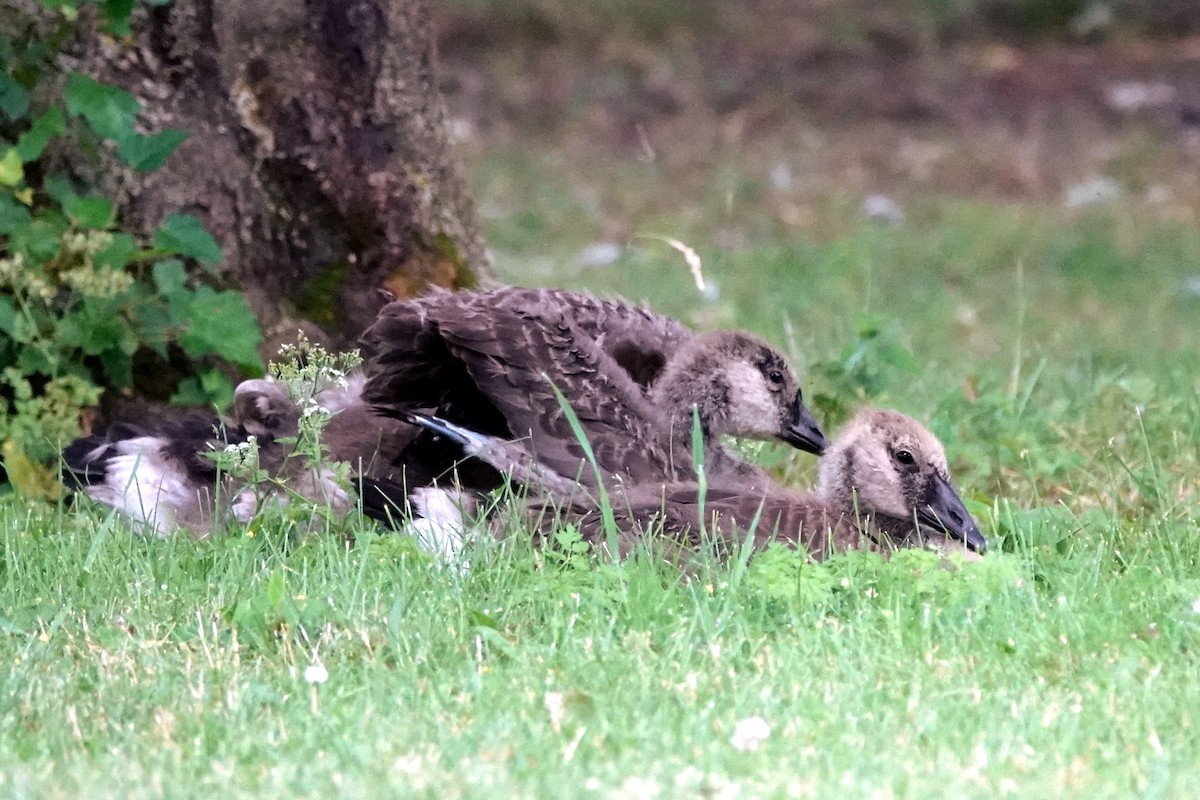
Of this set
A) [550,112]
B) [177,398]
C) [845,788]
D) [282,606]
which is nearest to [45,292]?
[177,398]

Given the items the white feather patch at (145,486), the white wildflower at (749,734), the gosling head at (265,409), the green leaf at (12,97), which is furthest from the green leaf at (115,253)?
the white wildflower at (749,734)

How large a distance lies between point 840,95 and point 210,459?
12177 mm

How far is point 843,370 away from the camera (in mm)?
6684

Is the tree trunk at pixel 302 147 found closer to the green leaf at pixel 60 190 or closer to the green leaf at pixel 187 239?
the green leaf at pixel 60 190

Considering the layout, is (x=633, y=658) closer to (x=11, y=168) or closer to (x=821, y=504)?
(x=821, y=504)

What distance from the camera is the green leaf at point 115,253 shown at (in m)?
5.91

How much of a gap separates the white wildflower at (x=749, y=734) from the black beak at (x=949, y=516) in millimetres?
1789

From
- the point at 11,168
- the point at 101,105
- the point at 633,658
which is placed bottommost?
the point at 633,658

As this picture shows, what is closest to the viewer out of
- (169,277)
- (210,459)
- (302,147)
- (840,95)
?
(210,459)

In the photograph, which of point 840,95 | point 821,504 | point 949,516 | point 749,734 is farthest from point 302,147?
point 840,95

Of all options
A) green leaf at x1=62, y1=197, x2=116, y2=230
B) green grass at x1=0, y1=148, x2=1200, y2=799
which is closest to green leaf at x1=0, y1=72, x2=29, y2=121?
green leaf at x1=62, y1=197, x2=116, y2=230

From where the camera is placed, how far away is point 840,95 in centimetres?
1648

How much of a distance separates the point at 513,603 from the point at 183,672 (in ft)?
2.71

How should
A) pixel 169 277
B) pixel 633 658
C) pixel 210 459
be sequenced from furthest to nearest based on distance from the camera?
pixel 169 277 < pixel 210 459 < pixel 633 658
